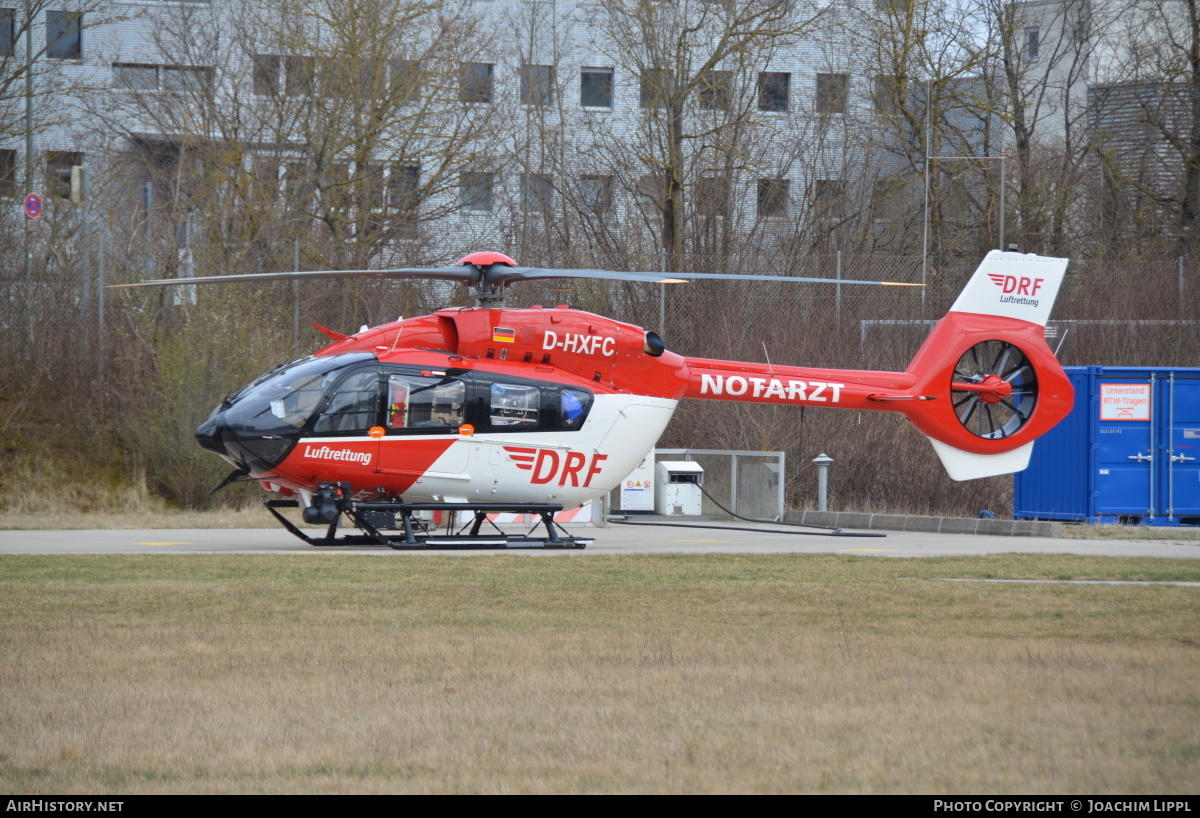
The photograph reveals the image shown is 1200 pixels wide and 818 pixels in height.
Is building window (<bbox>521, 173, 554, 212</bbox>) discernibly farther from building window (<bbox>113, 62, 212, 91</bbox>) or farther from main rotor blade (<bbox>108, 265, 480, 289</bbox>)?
main rotor blade (<bbox>108, 265, 480, 289</bbox>)

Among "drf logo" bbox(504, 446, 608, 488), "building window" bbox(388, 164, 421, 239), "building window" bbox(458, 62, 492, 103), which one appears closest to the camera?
"drf logo" bbox(504, 446, 608, 488)

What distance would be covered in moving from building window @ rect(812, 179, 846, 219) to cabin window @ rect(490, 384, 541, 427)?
16.8 metres

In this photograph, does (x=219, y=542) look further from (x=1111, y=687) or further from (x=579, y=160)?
(x=579, y=160)

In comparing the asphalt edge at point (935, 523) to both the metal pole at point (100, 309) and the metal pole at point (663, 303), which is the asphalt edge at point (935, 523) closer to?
the metal pole at point (663, 303)

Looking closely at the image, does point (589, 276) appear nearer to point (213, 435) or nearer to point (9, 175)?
point (213, 435)

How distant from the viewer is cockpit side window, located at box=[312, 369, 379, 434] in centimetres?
1389

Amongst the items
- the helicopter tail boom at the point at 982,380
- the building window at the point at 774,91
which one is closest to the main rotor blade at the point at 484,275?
the helicopter tail boom at the point at 982,380

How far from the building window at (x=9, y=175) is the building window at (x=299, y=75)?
19.0ft

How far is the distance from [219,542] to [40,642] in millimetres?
7675

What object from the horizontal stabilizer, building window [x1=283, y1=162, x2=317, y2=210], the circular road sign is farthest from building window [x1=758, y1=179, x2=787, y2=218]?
the circular road sign

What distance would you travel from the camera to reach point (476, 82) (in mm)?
29812

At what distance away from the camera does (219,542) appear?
15.4m

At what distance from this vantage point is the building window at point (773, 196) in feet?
98.1

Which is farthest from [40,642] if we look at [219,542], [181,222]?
[181,222]
